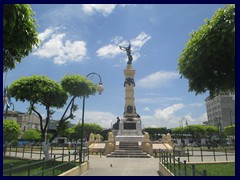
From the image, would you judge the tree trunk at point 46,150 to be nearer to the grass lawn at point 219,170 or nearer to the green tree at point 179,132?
the grass lawn at point 219,170

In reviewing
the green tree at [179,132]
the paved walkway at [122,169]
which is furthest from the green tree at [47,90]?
the green tree at [179,132]

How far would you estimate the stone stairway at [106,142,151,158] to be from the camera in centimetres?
2591

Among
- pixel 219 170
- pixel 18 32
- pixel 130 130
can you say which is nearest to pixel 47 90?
pixel 18 32

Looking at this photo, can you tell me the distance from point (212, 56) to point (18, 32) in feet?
23.8

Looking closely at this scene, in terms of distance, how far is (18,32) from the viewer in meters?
7.92

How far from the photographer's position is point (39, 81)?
18578 millimetres

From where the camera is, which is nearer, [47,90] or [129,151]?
[47,90]

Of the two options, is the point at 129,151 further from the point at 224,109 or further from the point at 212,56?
the point at 224,109

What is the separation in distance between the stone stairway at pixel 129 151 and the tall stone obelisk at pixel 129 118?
2955 millimetres

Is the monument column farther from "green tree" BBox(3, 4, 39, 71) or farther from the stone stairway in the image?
"green tree" BBox(3, 4, 39, 71)
